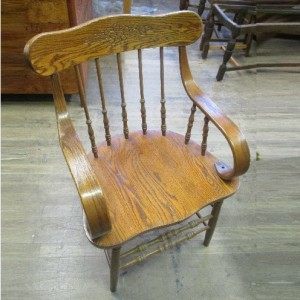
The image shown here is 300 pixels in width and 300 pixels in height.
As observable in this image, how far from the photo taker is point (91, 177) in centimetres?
71

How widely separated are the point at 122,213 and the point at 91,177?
207 millimetres

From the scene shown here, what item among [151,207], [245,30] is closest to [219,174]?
[151,207]

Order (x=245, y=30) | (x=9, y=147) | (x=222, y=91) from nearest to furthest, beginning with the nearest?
(x=9, y=147) < (x=245, y=30) < (x=222, y=91)

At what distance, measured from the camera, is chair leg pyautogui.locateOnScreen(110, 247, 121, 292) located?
89cm

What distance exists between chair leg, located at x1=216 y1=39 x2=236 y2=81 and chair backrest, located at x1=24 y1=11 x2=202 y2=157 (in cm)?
125

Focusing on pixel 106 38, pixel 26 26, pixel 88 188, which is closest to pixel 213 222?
pixel 88 188

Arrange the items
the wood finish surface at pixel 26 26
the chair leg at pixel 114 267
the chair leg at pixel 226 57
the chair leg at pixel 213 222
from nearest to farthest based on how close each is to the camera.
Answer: the chair leg at pixel 114 267 → the chair leg at pixel 213 222 → the wood finish surface at pixel 26 26 → the chair leg at pixel 226 57

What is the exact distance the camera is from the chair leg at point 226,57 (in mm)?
2139

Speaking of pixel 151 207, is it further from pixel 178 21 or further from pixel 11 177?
pixel 11 177

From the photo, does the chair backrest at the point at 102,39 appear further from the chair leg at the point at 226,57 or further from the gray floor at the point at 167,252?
the chair leg at the point at 226,57

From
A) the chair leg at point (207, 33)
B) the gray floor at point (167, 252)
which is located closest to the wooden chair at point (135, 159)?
the gray floor at point (167, 252)

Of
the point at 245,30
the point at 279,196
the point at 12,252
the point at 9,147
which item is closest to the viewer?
the point at 12,252

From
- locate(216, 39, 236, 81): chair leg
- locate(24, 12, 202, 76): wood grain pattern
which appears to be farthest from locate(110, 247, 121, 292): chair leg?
locate(216, 39, 236, 81): chair leg

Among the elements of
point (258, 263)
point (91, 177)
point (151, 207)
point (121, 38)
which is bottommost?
point (258, 263)
